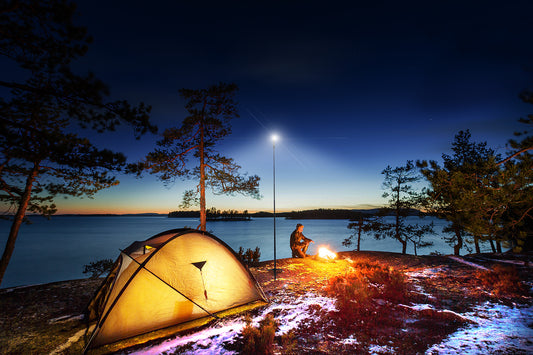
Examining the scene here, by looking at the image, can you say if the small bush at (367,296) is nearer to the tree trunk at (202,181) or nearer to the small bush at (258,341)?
the small bush at (258,341)

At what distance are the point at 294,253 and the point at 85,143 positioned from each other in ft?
32.3

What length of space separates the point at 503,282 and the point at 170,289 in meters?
8.97

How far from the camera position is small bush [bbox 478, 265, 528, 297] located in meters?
5.92

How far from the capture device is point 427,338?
401cm

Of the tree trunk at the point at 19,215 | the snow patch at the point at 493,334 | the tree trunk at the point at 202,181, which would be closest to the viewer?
the snow patch at the point at 493,334

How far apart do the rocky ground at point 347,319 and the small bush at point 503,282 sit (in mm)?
41

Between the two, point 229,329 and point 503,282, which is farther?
point 503,282

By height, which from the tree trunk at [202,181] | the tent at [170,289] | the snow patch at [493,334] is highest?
the tree trunk at [202,181]

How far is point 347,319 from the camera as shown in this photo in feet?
15.6

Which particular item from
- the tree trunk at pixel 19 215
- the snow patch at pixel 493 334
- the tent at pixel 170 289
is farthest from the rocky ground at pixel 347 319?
the tree trunk at pixel 19 215

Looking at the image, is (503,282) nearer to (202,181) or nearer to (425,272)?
(425,272)

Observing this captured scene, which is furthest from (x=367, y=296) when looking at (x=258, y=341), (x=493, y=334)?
(x=258, y=341)

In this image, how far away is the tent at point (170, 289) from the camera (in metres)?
4.27

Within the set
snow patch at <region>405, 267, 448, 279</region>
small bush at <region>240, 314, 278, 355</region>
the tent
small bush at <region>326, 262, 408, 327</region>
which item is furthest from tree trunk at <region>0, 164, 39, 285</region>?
snow patch at <region>405, 267, 448, 279</region>
